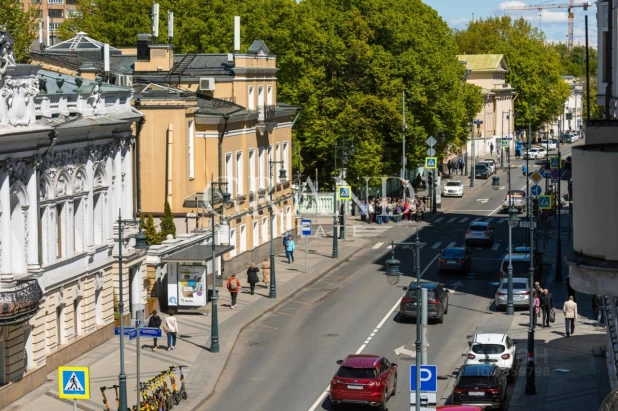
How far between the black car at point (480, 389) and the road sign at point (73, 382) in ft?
37.8

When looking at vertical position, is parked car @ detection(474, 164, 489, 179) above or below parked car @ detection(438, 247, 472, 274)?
above

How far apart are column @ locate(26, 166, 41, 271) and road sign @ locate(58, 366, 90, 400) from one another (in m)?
10.2

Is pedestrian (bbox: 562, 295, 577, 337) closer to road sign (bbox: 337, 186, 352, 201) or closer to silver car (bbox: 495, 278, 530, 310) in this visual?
silver car (bbox: 495, 278, 530, 310)

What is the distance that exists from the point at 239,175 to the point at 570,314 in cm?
2203

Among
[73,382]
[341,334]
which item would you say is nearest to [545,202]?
[341,334]

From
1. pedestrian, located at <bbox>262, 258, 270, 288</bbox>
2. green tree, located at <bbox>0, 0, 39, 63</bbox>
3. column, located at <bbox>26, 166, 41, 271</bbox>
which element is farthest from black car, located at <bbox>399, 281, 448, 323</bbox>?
green tree, located at <bbox>0, 0, 39, 63</bbox>

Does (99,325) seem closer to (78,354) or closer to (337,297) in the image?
(78,354)

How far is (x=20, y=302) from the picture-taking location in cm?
3528

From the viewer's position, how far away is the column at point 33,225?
1483 inches

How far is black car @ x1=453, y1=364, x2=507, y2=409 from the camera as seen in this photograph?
34812mm

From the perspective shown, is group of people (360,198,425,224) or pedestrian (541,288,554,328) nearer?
pedestrian (541,288,554,328)

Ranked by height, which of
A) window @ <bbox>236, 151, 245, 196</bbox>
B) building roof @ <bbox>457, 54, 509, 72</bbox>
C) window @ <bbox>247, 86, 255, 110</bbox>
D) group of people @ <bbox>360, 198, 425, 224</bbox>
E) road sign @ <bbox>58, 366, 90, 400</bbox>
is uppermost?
building roof @ <bbox>457, 54, 509, 72</bbox>

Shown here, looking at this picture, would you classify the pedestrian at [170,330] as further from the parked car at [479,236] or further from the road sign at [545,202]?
the road sign at [545,202]

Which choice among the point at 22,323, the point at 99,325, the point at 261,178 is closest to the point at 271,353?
the point at 99,325
